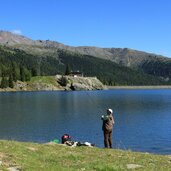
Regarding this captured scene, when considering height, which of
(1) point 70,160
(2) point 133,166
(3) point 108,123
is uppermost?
(3) point 108,123

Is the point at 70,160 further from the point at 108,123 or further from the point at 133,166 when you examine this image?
the point at 108,123

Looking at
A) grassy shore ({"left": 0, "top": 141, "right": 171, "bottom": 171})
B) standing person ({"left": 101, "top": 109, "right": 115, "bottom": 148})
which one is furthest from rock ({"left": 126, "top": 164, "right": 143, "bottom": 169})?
standing person ({"left": 101, "top": 109, "right": 115, "bottom": 148})

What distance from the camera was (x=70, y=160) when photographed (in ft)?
71.1

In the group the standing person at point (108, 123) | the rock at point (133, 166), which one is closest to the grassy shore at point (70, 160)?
the rock at point (133, 166)

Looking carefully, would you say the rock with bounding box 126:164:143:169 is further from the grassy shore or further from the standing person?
the standing person

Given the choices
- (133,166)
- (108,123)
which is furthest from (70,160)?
(108,123)

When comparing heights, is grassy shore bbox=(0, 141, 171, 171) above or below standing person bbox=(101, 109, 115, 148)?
below

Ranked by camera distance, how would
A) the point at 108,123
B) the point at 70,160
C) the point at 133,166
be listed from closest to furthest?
1. the point at 133,166
2. the point at 70,160
3. the point at 108,123

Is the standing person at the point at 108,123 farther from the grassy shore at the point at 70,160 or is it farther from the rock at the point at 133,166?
the rock at the point at 133,166

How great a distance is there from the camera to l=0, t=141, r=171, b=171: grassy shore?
18938 mm

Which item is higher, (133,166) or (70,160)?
Answer: (70,160)

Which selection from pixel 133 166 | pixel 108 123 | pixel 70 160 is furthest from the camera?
pixel 108 123

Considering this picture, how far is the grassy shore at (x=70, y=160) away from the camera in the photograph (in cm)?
1894

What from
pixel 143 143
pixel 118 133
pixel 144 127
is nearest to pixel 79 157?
pixel 143 143
